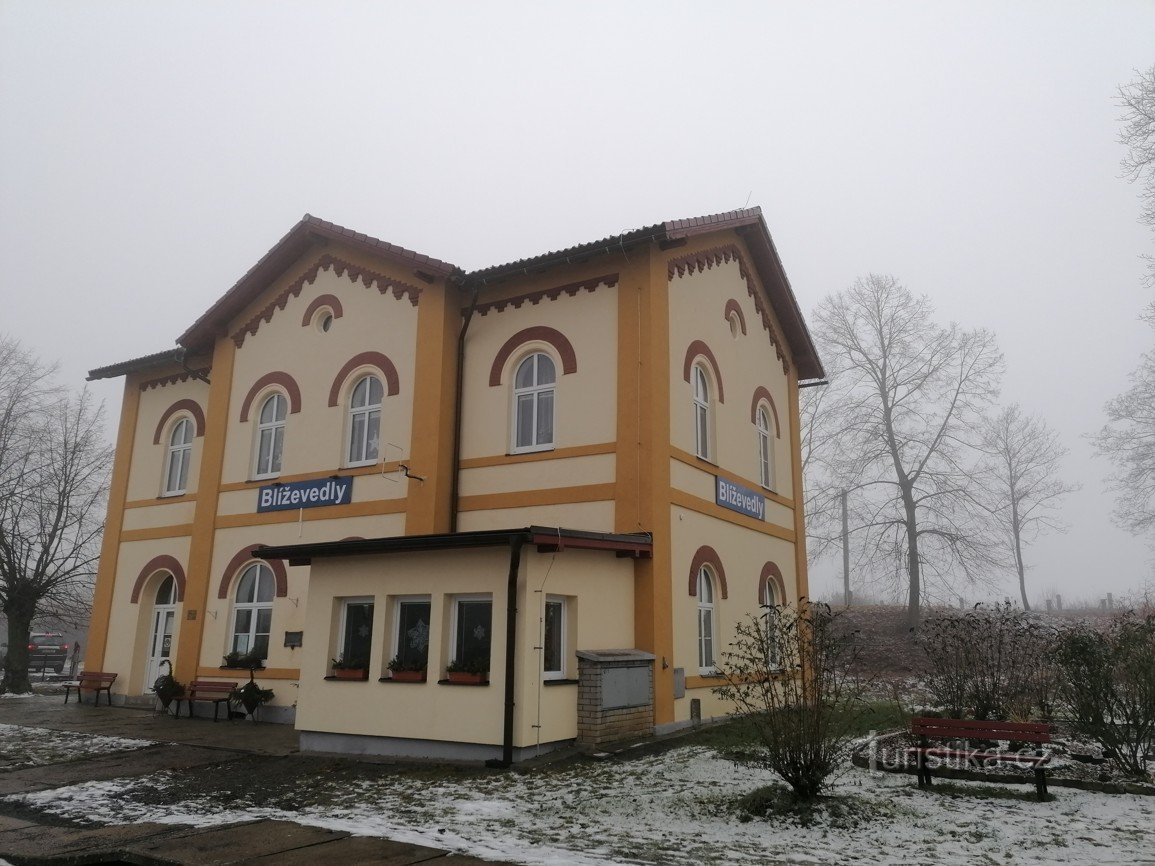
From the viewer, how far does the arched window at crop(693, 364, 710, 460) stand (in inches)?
565

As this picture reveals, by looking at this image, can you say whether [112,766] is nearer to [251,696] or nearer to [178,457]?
[251,696]

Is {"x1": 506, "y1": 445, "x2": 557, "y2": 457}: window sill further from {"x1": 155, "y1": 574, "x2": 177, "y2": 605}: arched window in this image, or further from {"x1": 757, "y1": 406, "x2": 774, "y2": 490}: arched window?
{"x1": 155, "y1": 574, "x2": 177, "y2": 605}: arched window

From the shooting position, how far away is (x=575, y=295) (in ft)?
45.5

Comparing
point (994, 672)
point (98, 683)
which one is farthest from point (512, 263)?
point (98, 683)

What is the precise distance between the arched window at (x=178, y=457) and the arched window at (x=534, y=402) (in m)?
8.80

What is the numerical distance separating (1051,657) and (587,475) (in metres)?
6.56

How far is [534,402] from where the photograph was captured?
1401cm

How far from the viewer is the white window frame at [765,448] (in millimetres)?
17212

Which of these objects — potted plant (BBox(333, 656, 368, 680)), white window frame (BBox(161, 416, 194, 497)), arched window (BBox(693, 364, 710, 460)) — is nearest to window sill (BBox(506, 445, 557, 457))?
arched window (BBox(693, 364, 710, 460))

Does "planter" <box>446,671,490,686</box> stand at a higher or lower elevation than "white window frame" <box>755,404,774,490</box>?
lower

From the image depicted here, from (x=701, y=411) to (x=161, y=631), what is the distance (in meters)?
12.4

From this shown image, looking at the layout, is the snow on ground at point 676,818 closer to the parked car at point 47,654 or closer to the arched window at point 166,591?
the arched window at point 166,591

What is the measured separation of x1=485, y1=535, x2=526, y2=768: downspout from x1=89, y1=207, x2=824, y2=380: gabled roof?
5366mm

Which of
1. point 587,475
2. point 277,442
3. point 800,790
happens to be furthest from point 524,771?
point 277,442
